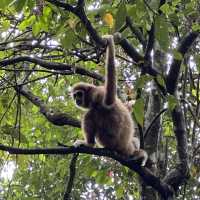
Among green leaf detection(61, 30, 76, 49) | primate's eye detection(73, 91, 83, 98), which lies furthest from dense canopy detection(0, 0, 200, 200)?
primate's eye detection(73, 91, 83, 98)

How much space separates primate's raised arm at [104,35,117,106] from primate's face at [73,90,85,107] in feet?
1.67

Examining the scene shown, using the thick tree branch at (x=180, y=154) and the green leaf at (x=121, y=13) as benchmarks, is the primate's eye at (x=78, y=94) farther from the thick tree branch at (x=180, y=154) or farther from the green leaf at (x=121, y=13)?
the green leaf at (x=121, y=13)

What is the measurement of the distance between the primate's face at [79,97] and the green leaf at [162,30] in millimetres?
3145

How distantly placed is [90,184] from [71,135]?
4888 millimetres

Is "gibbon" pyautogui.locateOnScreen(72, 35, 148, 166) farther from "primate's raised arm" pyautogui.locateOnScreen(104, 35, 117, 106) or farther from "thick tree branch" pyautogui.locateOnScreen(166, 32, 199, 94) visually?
"thick tree branch" pyautogui.locateOnScreen(166, 32, 199, 94)

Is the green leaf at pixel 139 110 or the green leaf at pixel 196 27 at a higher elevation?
the green leaf at pixel 196 27

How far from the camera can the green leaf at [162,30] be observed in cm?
305

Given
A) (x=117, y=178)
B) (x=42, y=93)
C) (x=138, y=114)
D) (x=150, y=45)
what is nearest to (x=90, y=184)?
(x=42, y=93)

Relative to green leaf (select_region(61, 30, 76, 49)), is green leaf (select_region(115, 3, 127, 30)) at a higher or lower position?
lower

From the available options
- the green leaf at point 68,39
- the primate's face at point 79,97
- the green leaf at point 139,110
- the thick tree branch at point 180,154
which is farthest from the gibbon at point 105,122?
the green leaf at point 139,110

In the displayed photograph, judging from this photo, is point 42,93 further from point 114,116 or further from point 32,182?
point 114,116

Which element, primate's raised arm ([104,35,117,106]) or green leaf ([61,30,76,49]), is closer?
green leaf ([61,30,76,49])

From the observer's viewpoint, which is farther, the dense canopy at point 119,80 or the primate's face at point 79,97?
the primate's face at point 79,97

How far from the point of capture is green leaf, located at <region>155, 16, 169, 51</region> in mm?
3047
